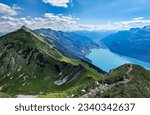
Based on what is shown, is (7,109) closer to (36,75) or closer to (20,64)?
(36,75)

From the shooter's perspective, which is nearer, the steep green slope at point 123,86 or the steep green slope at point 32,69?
the steep green slope at point 123,86

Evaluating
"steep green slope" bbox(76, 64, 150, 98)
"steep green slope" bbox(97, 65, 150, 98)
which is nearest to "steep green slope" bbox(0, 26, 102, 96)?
"steep green slope" bbox(97, 65, 150, 98)

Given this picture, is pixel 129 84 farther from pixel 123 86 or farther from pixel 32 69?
pixel 32 69

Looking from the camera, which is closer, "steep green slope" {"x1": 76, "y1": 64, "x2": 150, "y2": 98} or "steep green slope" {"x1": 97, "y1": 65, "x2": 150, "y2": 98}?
"steep green slope" {"x1": 97, "y1": 65, "x2": 150, "y2": 98}

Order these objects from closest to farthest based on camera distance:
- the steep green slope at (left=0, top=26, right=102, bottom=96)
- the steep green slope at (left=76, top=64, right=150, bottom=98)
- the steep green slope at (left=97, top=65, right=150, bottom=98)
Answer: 1. the steep green slope at (left=97, top=65, right=150, bottom=98)
2. the steep green slope at (left=76, top=64, right=150, bottom=98)
3. the steep green slope at (left=0, top=26, right=102, bottom=96)

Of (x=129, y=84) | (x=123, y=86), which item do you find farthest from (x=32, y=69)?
(x=123, y=86)

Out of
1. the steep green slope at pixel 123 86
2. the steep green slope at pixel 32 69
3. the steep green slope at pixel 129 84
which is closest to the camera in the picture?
the steep green slope at pixel 129 84

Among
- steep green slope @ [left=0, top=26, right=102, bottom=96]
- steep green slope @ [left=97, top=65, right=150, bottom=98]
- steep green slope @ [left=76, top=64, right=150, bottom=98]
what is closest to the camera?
steep green slope @ [left=97, top=65, right=150, bottom=98]

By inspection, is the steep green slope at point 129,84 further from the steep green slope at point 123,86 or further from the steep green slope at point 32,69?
the steep green slope at point 32,69

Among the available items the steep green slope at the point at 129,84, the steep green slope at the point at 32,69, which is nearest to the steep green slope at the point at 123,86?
the steep green slope at the point at 129,84

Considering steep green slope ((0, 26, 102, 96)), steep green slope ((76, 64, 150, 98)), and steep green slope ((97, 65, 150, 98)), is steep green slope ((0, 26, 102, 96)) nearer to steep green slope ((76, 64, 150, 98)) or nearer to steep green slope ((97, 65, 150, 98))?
steep green slope ((97, 65, 150, 98))
